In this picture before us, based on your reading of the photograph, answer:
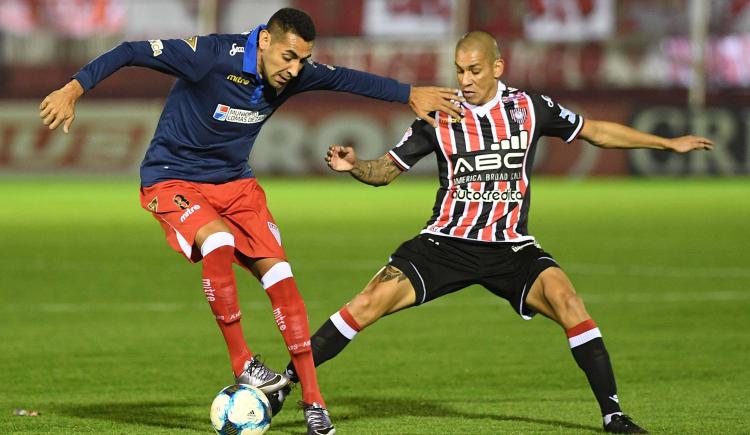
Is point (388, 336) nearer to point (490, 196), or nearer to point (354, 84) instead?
point (490, 196)

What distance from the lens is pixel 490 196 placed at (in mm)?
7441

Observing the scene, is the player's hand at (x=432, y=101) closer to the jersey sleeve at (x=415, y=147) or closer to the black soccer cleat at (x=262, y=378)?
the jersey sleeve at (x=415, y=147)

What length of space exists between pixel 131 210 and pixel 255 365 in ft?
53.9

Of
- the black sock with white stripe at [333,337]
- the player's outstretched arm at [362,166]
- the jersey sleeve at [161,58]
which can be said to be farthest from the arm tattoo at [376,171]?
the jersey sleeve at [161,58]

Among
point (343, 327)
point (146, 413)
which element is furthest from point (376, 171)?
point (146, 413)

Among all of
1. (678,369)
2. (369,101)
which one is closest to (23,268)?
(678,369)

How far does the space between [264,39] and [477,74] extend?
110 cm

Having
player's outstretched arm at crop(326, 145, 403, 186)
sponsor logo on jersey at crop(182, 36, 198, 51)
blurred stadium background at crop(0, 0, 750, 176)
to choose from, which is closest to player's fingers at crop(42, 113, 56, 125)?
sponsor logo on jersey at crop(182, 36, 198, 51)

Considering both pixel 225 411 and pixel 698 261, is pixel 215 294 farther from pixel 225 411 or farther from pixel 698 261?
pixel 698 261

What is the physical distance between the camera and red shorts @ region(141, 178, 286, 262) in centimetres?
729

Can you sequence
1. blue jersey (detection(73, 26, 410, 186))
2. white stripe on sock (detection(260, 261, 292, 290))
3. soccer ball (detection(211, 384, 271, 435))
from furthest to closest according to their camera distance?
white stripe on sock (detection(260, 261, 292, 290)), blue jersey (detection(73, 26, 410, 186)), soccer ball (detection(211, 384, 271, 435))

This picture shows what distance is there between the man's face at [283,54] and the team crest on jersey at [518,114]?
3.68ft

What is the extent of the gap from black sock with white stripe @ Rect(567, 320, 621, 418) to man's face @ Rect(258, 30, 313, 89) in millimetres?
1812

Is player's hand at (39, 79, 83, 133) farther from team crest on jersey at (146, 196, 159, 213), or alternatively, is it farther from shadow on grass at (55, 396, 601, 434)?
shadow on grass at (55, 396, 601, 434)
